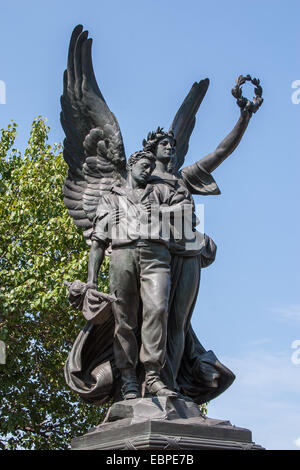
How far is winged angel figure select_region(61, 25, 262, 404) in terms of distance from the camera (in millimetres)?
6375

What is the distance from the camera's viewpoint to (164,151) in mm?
6871

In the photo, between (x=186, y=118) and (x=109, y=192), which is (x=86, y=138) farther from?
(x=186, y=118)

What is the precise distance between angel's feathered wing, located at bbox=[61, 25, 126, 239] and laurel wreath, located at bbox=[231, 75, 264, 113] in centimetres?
117

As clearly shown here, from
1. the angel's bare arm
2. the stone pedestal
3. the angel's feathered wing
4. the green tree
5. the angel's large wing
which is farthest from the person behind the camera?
the green tree

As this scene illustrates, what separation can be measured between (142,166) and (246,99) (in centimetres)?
117

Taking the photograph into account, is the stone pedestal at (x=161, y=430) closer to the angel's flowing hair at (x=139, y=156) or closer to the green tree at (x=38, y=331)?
the angel's flowing hair at (x=139, y=156)

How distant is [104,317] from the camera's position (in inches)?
250

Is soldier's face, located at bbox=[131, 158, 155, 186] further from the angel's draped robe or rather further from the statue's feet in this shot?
the statue's feet

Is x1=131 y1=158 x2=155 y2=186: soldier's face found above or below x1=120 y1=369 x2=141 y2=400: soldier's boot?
above

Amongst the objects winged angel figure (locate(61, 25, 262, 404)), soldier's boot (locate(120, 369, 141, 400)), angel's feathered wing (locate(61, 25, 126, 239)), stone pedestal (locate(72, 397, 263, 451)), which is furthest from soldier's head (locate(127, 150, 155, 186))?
stone pedestal (locate(72, 397, 263, 451))

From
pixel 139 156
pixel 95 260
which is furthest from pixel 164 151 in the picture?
pixel 95 260
